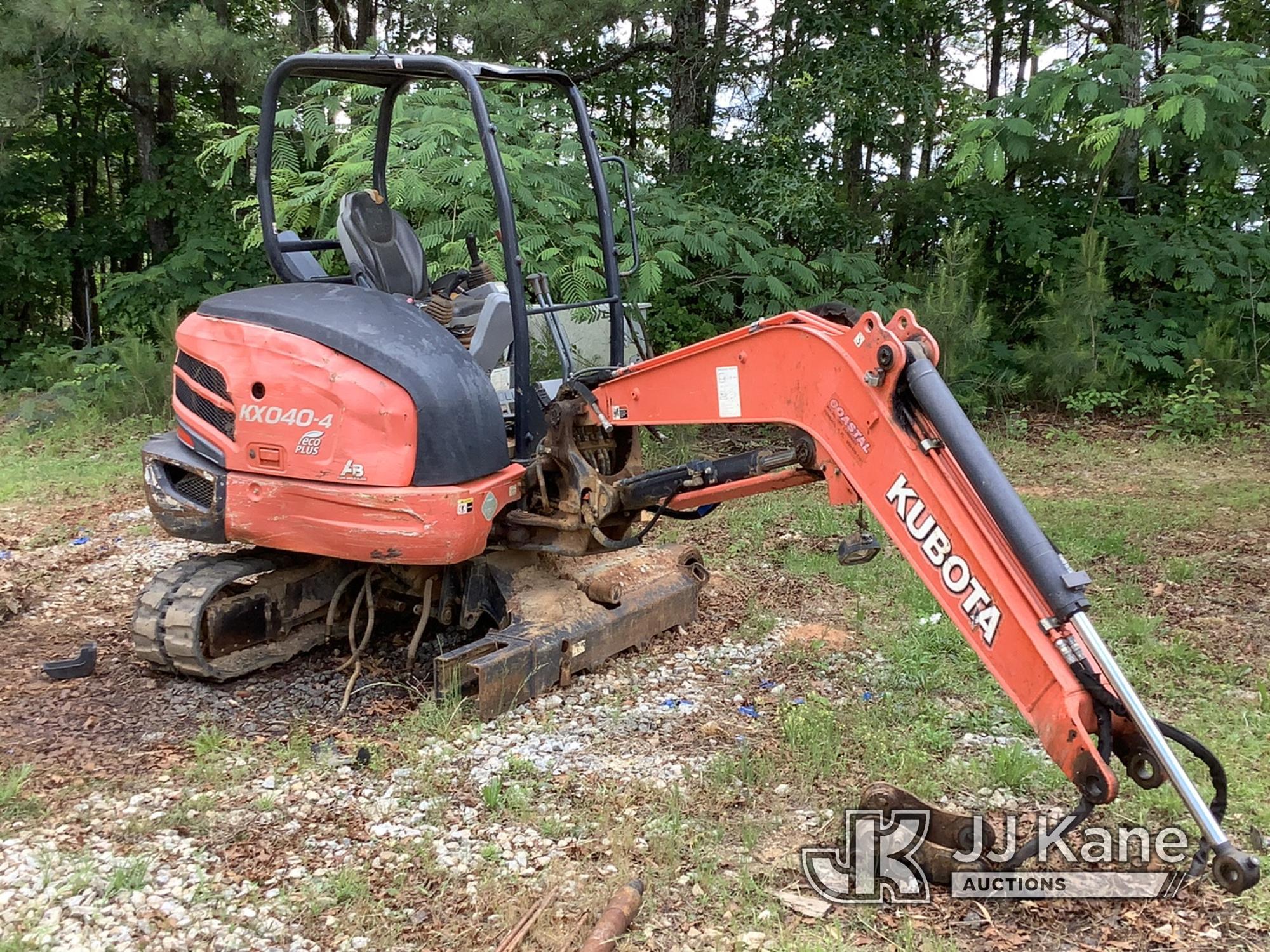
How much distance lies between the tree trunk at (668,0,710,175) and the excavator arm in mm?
7557

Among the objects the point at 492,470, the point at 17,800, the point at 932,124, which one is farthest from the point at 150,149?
the point at 17,800

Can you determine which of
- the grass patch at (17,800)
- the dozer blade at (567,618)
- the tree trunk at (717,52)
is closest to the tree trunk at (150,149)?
the tree trunk at (717,52)

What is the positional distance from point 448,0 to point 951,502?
26.6 feet

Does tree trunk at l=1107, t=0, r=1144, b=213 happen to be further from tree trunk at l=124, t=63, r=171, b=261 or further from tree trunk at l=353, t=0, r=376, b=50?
tree trunk at l=124, t=63, r=171, b=261

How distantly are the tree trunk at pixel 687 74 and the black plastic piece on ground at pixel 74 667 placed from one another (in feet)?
25.2

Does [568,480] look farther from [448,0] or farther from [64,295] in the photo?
[64,295]

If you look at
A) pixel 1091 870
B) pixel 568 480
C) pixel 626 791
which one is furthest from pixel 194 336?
pixel 1091 870

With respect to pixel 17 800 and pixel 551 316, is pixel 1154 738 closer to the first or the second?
pixel 551 316

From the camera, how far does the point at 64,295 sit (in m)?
14.5

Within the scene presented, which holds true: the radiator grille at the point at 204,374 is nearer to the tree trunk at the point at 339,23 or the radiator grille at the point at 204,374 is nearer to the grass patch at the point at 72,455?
the grass patch at the point at 72,455

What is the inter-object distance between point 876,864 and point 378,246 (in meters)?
3.47

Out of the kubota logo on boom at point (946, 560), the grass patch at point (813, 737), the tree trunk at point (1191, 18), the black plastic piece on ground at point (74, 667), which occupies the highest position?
the tree trunk at point (1191, 18)

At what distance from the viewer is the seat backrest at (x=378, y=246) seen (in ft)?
15.9

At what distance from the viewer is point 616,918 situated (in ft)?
9.21
